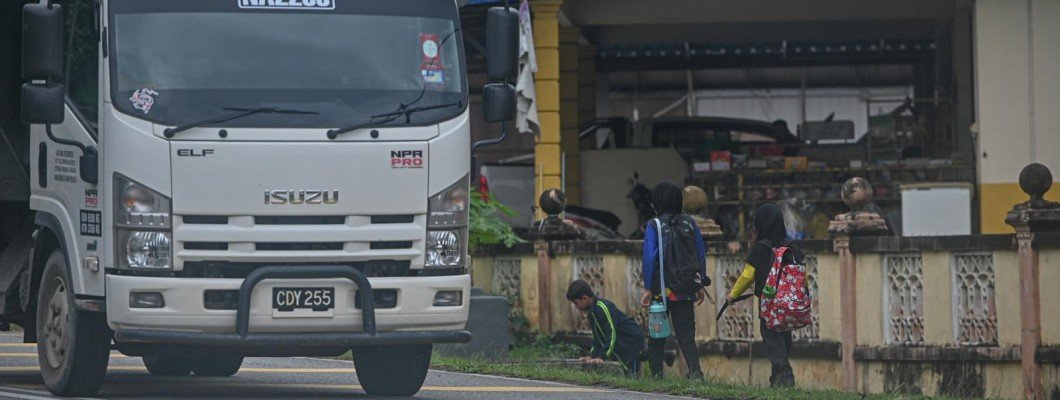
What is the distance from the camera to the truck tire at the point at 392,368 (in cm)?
1120

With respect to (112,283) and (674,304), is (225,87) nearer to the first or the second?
(112,283)

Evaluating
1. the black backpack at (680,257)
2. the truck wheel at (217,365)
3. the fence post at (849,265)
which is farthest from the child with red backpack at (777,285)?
the truck wheel at (217,365)

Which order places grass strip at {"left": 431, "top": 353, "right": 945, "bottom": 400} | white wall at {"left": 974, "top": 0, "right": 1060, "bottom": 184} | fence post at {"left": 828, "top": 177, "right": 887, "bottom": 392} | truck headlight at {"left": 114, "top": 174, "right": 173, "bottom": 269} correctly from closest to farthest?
truck headlight at {"left": 114, "top": 174, "right": 173, "bottom": 269} < grass strip at {"left": 431, "top": 353, "right": 945, "bottom": 400} < fence post at {"left": 828, "top": 177, "right": 887, "bottom": 392} < white wall at {"left": 974, "top": 0, "right": 1060, "bottom": 184}

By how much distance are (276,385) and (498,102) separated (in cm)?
290

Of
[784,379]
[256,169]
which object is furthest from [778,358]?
[256,169]

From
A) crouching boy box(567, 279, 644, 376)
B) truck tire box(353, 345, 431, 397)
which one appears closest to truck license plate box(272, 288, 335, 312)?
truck tire box(353, 345, 431, 397)

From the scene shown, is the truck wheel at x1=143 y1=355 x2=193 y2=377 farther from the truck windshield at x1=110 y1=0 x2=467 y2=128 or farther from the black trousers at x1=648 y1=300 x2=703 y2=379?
the truck windshield at x1=110 y1=0 x2=467 y2=128

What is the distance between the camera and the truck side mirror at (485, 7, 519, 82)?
34.3ft

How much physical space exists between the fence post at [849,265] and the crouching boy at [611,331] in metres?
1.91

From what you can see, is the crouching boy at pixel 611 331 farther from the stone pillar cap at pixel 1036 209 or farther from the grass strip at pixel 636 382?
the stone pillar cap at pixel 1036 209

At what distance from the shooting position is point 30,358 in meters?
14.0

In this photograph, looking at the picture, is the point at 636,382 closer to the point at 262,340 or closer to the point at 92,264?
the point at 262,340

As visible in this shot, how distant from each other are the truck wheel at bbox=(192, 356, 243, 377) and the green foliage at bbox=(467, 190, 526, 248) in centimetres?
486

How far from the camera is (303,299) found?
990 cm
